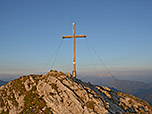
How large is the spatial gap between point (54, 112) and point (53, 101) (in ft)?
6.75

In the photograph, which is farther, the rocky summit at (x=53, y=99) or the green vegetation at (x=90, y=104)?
the green vegetation at (x=90, y=104)

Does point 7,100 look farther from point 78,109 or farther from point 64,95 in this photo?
point 78,109

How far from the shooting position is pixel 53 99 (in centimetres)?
2234

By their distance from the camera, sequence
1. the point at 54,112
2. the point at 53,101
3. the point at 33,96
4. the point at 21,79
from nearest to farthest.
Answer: the point at 54,112 < the point at 53,101 < the point at 33,96 < the point at 21,79

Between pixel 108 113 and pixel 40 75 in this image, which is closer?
pixel 108 113

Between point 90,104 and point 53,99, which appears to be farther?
point 53,99

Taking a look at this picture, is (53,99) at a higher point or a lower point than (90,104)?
higher

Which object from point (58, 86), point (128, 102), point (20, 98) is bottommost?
point (128, 102)

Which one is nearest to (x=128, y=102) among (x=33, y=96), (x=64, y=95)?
(x=64, y=95)

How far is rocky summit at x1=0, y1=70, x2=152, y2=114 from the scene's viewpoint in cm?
2105

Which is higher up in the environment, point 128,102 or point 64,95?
point 64,95

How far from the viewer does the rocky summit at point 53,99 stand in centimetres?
2105

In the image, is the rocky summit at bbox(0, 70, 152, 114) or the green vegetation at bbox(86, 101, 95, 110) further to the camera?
the green vegetation at bbox(86, 101, 95, 110)

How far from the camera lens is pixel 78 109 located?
20719 millimetres
